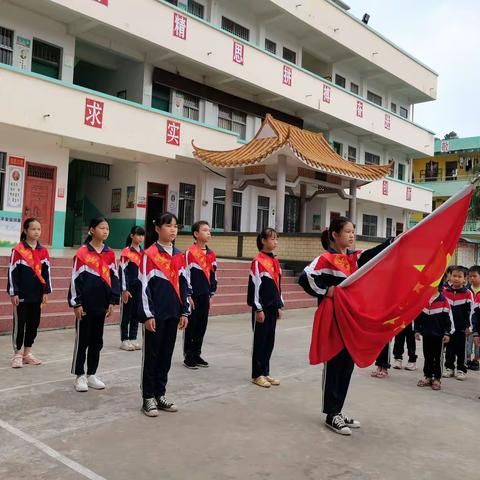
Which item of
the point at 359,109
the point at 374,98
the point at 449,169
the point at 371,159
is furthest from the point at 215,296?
the point at 449,169

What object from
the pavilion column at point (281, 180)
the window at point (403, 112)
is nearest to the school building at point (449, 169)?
the window at point (403, 112)

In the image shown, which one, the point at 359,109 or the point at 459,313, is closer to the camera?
the point at 459,313

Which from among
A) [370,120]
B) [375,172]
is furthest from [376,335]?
[370,120]

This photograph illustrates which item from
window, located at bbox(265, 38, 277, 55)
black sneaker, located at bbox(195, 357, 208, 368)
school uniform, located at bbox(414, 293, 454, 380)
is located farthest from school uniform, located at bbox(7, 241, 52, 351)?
window, located at bbox(265, 38, 277, 55)

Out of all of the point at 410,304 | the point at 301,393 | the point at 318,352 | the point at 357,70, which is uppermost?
the point at 357,70

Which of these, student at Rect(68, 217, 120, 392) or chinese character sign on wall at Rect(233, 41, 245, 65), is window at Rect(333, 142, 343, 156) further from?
student at Rect(68, 217, 120, 392)

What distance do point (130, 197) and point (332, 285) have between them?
12.5m

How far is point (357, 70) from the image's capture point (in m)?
24.8

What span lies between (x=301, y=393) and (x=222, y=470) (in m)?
2.07

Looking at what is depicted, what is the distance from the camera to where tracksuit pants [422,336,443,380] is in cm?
557

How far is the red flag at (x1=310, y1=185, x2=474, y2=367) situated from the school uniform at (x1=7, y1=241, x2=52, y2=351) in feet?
10.5

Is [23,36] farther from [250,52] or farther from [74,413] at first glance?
[74,413]

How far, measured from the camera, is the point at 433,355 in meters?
5.60

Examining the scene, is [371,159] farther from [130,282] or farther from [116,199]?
[130,282]
